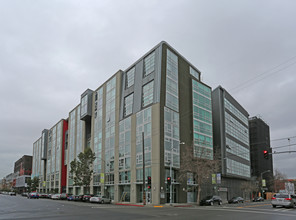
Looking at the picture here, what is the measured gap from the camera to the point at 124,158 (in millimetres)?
51188

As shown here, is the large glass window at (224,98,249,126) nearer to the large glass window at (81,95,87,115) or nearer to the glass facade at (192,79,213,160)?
the glass facade at (192,79,213,160)

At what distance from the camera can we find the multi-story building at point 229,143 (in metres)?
61.7

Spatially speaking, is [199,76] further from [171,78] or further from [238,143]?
[238,143]

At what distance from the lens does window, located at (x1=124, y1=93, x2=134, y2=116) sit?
173 ft

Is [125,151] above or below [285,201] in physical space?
above

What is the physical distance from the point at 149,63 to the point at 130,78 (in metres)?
6.31

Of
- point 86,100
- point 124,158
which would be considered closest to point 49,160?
point 86,100

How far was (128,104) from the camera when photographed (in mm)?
53781

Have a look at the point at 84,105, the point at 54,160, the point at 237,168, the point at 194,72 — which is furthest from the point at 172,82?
the point at 54,160

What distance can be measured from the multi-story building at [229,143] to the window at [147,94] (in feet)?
60.4

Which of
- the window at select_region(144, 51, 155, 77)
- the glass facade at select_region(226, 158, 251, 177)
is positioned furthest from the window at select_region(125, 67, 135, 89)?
the glass facade at select_region(226, 158, 251, 177)

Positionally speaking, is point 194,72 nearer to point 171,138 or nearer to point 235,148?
point 171,138

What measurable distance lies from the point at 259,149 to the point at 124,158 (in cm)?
6770

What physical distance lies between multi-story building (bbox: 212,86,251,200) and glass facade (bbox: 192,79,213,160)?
330 cm
